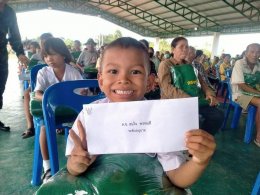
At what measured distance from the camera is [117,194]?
0.73 meters

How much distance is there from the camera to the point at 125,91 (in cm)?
92

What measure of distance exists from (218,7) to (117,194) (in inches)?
514

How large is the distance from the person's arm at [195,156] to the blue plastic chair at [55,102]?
26.9 inches

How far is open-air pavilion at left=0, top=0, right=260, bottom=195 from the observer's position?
201 cm

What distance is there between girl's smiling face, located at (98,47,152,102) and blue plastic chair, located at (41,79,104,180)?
1.50ft

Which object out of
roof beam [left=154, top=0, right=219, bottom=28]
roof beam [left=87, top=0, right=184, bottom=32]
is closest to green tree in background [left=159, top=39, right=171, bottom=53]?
roof beam [left=87, top=0, right=184, bottom=32]

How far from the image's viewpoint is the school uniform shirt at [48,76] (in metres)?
1.96

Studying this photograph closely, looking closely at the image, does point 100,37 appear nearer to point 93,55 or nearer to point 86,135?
point 93,55

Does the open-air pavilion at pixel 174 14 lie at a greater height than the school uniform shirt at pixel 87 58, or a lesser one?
greater

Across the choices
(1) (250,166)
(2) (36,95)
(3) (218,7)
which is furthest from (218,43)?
(2) (36,95)

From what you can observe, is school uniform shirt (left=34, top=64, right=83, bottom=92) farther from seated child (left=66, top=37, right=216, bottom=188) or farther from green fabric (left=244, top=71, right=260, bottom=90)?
green fabric (left=244, top=71, right=260, bottom=90)

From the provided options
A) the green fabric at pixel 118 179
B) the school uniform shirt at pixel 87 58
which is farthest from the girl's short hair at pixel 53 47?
the school uniform shirt at pixel 87 58

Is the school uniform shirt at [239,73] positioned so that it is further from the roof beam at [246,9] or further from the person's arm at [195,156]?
the roof beam at [246,9]

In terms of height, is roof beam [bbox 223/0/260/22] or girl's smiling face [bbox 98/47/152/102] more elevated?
roof beam [bbox 223/0/260/22]
